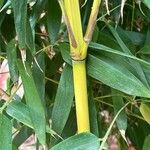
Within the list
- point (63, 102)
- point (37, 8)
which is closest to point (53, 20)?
point (37, 8)

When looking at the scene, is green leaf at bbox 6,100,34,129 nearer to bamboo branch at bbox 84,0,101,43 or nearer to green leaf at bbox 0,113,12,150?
green leaf at bbox 0,113,12,150

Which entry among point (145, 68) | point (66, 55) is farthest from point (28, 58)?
point (145, 68)

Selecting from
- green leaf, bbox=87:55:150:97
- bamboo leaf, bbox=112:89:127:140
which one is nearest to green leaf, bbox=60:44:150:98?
green leaf, bbox=87:55:150:97

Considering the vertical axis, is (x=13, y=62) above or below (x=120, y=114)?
above

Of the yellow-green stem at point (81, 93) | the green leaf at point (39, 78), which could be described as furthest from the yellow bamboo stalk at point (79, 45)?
the green leaf at point (39, 78)

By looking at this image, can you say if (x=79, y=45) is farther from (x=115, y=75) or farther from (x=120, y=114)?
(x=120, y=114)

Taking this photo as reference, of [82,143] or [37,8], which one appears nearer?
[82,143]

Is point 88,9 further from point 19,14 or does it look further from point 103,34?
point 19,14
